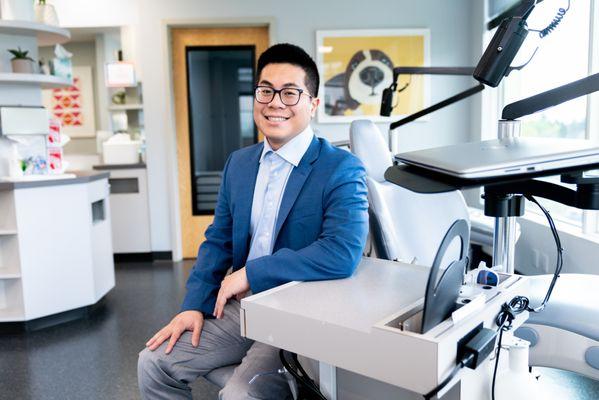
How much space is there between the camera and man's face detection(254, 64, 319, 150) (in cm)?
141

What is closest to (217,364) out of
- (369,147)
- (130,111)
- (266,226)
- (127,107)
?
(266,226)

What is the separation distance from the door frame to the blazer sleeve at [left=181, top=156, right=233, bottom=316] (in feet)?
10.1

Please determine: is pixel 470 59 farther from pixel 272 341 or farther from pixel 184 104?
pixel 272 341

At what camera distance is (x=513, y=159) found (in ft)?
2.63

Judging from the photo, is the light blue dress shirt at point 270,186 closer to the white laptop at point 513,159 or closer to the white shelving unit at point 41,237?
the white laptop at point 513,159

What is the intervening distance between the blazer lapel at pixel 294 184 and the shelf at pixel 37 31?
247 centimetres

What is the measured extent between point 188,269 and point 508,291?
370cm

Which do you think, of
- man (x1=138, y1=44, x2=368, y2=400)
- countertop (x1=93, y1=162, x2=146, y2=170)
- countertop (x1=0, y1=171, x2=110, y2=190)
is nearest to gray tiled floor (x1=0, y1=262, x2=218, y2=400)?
countertop (x1=0, y1=171, x2=110, y2=190)

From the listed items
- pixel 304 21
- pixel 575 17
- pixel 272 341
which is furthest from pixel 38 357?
pixel 575 17

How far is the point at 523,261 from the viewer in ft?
11.1

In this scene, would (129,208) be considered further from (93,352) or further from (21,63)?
(93,352)

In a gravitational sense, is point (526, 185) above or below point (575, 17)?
below

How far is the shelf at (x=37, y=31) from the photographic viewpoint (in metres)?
3.04

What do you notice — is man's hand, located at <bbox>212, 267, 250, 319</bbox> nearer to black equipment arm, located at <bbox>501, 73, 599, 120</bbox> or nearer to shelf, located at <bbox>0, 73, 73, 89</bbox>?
black equipment arm, located at <bbox>501, 73, 599, 120</bbox>
